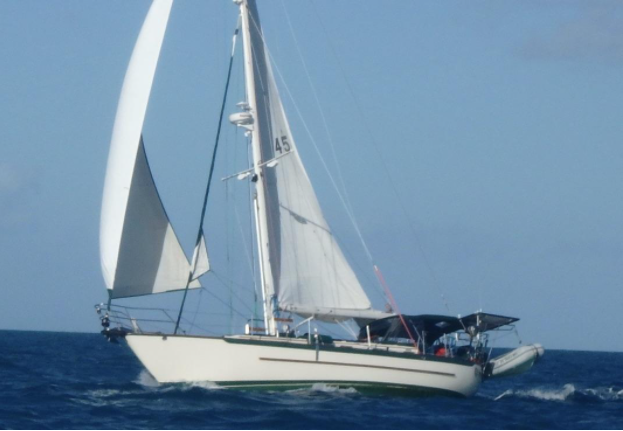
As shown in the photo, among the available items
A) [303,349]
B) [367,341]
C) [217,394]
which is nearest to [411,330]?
[367,341]

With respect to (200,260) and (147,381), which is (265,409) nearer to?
(200,260)

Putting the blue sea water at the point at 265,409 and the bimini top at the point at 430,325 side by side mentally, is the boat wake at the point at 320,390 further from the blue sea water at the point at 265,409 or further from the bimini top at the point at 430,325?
the bimini top at the point at 430,325

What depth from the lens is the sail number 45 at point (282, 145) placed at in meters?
26.4

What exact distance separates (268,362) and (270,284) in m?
2.38

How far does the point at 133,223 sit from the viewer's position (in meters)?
24.7

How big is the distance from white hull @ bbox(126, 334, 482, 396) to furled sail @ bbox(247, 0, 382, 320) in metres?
2.06

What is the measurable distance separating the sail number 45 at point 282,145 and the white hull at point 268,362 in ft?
16.1

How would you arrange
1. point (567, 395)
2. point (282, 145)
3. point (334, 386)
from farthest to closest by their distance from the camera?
1. point (567, 395)
2. point (282, 145)
3. point (334, 386)

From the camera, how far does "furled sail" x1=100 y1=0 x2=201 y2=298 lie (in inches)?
959

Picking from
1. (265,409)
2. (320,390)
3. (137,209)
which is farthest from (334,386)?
(137,209)

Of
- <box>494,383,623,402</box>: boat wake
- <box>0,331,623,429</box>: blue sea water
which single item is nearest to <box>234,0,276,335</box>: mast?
<box>0,331,623,429</box>: blue sea water

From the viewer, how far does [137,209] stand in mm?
24844

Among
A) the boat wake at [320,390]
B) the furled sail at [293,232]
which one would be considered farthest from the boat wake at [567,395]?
the boat wake at [320,390]

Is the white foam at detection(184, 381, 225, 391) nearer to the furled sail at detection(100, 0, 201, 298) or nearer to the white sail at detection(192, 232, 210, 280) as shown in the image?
the furled sail at detection(100, 0, 201, 298)
